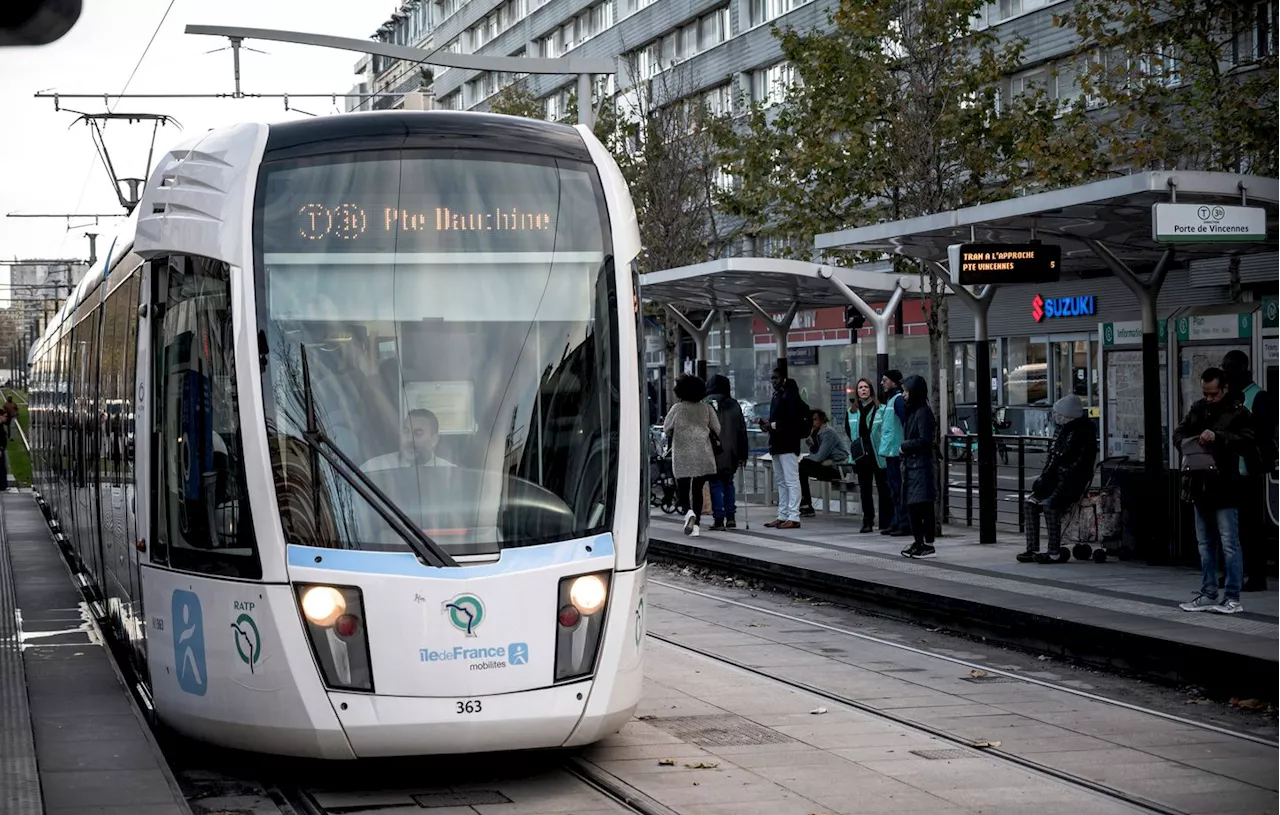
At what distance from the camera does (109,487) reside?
426 inches

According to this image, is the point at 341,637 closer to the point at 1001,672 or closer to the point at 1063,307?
the point at 1001,672

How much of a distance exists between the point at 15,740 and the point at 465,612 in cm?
230

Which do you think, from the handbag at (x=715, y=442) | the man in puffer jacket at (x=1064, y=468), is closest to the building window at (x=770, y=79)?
the handbag at (x=715, y=442)

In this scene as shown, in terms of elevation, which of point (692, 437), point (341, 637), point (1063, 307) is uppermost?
point (1063, 307)

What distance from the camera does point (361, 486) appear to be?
7344mm

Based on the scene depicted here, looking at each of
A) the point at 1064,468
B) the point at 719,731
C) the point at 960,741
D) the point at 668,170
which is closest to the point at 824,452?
the point at 1064,468

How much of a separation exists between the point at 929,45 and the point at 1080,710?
1994cm

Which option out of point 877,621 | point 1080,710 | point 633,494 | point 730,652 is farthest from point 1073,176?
point 633,494

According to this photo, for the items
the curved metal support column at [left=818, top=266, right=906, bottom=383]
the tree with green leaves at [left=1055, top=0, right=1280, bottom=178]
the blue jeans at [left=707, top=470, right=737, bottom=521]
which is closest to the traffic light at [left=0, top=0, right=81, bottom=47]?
the blue jeans at [left=707, top=470, right=737, bottom=521]

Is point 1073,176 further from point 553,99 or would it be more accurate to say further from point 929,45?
point 553,99

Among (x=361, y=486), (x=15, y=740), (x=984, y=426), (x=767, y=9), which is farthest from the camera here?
(x=767, y=9)

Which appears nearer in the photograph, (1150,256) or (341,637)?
(341,637)

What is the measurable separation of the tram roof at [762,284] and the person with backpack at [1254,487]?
6.98 m

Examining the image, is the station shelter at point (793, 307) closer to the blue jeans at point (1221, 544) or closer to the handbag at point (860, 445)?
the handbag at point (860, 445)
